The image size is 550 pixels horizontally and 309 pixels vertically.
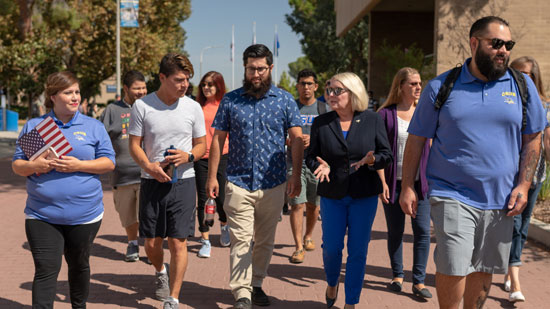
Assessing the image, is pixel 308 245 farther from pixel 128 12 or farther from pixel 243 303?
pixel 128 12

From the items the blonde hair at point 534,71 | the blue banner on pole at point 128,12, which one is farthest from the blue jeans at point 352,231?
the blue banner on pole at point 128,12

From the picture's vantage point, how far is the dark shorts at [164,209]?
486 centimetres

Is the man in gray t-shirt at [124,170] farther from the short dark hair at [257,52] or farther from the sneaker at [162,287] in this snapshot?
the short dark hair at [257,52]

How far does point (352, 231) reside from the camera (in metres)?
4.73

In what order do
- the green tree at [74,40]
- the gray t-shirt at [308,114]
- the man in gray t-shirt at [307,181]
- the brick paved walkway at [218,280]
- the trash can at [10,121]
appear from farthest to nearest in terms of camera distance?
1. the trash can at [10,121]
2. the green tree at [74,40]
3. the gray t-shirt at [308,114]
4. the man in gray t-shirt at [307,181]
5. the brick paved walkway at [218,280]

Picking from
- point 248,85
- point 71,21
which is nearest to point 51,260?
point 248,85

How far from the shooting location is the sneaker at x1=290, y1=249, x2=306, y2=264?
653cm

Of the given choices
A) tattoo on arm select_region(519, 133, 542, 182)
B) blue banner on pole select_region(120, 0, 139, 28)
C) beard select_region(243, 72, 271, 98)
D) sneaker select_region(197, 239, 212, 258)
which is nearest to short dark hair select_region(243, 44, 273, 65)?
beard select_region(243, 72, 271, 98)

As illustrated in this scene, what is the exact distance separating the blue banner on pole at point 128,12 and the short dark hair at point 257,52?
24341 mm

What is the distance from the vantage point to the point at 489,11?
14.9 metres

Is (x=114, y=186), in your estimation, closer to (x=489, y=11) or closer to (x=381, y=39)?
(x=489, y=11)

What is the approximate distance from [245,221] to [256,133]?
2.32 feet

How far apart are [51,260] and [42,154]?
687 mm

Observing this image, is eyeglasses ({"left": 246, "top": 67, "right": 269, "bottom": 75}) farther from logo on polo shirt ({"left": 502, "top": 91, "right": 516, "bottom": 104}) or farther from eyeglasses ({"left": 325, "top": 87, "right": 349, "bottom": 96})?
logo on polo shirt ({"left": 502, "top": 91, "right": 516, "bottom": 104})
